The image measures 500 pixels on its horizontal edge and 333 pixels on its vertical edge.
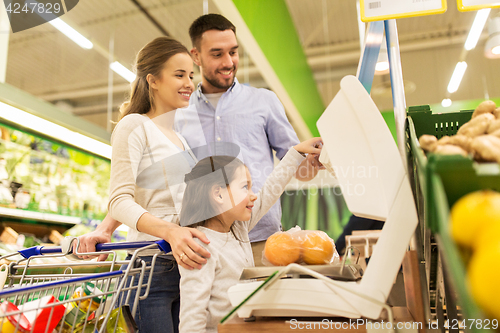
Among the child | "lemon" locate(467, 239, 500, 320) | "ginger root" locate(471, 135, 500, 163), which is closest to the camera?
"lemon" locate(467, 239, 500, 320)

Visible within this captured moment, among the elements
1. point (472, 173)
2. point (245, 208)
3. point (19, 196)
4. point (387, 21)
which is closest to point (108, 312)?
point (245, 208)

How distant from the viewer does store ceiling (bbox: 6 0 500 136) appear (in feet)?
17.3

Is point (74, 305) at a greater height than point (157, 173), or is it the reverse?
point (157, 173)

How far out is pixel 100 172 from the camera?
13.0ft

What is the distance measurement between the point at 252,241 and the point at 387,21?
943 mm

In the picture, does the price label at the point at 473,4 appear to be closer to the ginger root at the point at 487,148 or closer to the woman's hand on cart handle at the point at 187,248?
the ginger root at the point at 487,148

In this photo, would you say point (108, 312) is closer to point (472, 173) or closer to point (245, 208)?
point (245, 208)

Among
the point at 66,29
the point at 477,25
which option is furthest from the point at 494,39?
the point at 66,29

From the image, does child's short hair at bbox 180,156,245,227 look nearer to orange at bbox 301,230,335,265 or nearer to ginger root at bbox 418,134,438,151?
orange at bbox 301,230,335,265

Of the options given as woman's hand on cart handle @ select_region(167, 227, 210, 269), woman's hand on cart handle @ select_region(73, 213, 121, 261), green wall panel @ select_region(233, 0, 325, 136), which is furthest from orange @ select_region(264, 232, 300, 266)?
green wall panel @ select_region(233, 0, 325, 136)

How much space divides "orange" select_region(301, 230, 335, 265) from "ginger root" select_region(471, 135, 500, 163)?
0.41 m

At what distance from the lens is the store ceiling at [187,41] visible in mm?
A: 5281

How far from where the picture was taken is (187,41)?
14.4ft

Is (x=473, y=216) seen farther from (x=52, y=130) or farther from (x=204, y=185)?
(x=52, y=130)
